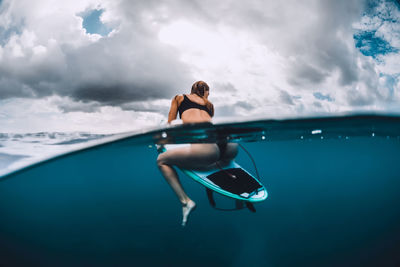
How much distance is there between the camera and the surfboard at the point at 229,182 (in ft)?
13.6

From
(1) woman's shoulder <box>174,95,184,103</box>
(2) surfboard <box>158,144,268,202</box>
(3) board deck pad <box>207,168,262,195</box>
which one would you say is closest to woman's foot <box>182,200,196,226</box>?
(2) surfboard <box>158,144,268,202</box>

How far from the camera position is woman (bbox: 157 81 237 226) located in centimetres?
362

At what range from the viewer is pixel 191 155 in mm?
3670

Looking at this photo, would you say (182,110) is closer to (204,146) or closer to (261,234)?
(204,146)

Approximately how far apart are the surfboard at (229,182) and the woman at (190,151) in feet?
1.11

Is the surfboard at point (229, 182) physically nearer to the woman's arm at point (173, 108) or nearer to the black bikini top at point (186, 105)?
the woman's arm at point (173, 108)

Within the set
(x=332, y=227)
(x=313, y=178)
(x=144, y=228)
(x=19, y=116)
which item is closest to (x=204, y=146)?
(x=19, y=116)

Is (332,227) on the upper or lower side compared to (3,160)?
lower

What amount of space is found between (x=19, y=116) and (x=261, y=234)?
14557 mm

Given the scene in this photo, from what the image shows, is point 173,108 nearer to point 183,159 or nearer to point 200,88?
point 200,88

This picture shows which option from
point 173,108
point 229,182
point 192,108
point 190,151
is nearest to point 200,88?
point 192,108

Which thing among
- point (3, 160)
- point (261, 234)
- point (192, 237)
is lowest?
point (261, 234)

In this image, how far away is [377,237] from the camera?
9602 millimetres

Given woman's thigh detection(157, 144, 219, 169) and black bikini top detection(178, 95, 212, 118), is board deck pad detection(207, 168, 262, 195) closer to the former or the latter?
woman's thigh detection(157, 144, 219, 169)
